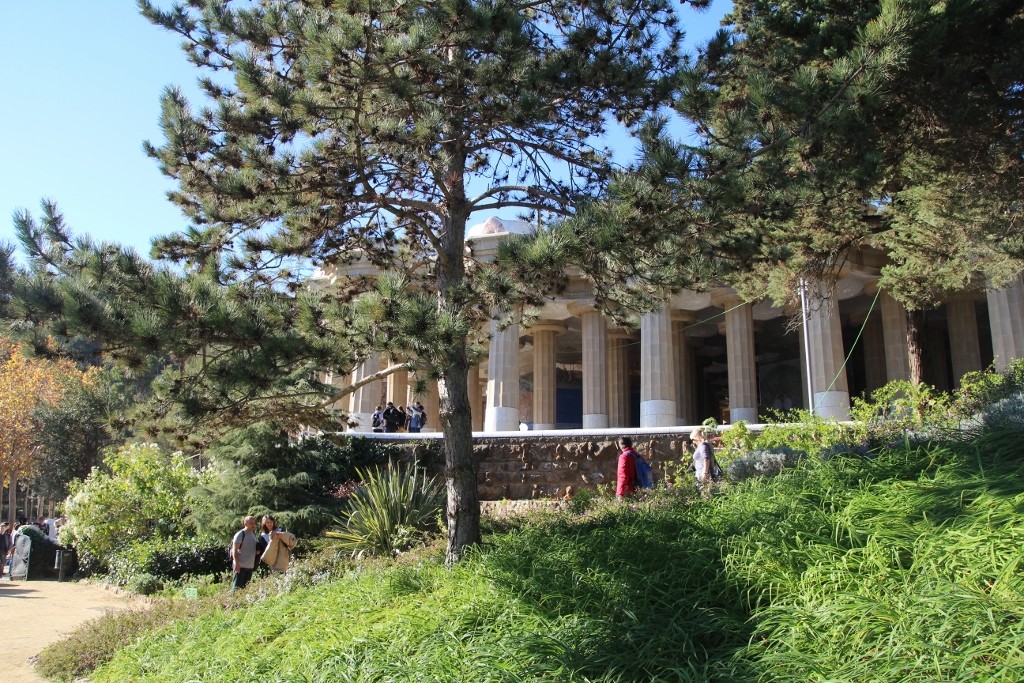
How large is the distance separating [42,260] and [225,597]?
450 cm

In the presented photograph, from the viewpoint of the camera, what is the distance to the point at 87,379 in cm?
3167

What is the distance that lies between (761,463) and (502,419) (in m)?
16.8

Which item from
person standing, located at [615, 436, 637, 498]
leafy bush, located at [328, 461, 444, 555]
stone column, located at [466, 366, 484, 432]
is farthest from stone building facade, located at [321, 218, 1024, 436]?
person standing, located at [615, 436, 637, 498]

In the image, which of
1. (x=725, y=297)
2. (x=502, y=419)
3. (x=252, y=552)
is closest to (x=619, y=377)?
(x=725, y=297)

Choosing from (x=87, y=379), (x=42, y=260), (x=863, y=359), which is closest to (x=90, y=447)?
(x=87, y=379)

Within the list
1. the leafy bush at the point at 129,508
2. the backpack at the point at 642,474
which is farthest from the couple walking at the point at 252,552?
the leafy bush at the point at 129,508

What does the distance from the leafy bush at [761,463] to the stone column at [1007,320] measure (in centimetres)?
1390

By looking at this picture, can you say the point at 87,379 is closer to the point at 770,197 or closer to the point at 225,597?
the point at 225,597

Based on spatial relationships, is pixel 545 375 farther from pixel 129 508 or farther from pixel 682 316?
pixel 129 508

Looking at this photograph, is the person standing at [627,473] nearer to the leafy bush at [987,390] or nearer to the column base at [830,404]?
the leafy bush at [987,390]

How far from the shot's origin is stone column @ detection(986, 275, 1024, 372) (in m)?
19.2

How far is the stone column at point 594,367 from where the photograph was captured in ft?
89.5

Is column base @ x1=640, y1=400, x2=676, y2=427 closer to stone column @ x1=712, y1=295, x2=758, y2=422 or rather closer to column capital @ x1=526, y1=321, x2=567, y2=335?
stone column @ x1=712, y1=295, x2=758, y2=422

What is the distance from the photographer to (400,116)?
28.1 ft
